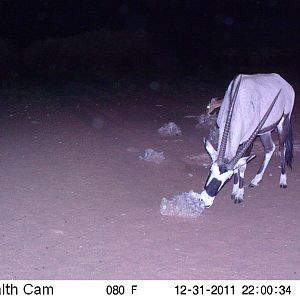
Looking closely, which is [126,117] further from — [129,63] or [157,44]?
[157,44]

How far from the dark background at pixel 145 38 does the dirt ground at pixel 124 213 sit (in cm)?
1018

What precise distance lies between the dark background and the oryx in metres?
12.8

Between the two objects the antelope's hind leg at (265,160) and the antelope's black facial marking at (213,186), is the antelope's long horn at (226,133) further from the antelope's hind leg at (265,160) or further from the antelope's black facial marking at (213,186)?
the antelope's hind leg at (265,160)

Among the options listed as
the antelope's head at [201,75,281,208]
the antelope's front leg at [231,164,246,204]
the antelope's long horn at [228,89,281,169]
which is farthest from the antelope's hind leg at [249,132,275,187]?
the antelope's head at [201,75,281,208]

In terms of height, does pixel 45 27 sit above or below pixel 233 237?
above

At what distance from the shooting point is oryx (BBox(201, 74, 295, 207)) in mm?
7930

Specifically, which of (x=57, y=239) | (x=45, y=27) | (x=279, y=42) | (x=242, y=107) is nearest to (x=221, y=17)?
(x=279, y=42)

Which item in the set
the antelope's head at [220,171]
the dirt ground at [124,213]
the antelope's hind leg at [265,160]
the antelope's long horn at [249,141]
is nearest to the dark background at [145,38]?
the dirt ground at [124,213]

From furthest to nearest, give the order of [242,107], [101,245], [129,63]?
[129,63] → [242,107] → [101,245]

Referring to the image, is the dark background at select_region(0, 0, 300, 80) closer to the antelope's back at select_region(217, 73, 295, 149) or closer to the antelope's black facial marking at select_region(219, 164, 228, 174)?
the antelope's back at select_region(217, 73, 295, 149)

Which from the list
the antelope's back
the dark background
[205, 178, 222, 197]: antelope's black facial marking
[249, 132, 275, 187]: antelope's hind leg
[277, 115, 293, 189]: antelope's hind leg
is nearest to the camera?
[205, 178, 222, 197]: antelope's black facial marking

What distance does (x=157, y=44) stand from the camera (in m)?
30.7

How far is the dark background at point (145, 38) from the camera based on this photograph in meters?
24.4

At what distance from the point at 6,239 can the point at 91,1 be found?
29015 millimetres
